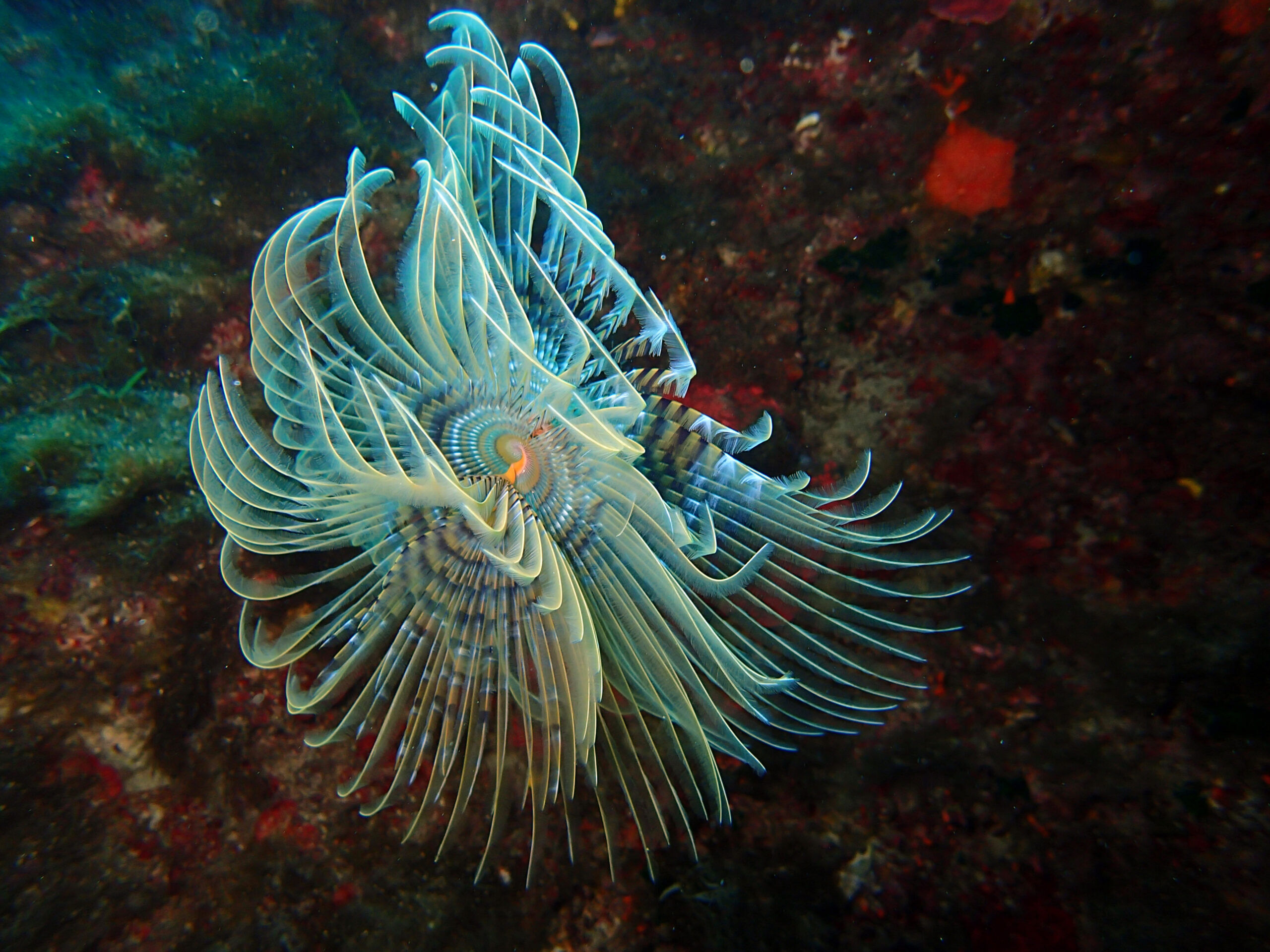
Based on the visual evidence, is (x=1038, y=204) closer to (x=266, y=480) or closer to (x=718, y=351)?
(x=718, y=351)

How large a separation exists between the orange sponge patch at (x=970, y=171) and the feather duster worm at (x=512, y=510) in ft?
5.34

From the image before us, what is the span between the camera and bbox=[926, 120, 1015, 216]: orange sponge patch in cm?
292

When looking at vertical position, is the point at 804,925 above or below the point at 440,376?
below

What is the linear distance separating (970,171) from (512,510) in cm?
305

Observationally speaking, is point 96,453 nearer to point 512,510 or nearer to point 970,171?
point 512,510

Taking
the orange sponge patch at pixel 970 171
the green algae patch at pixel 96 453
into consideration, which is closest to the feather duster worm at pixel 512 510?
the green algae patch at pixel 96 453

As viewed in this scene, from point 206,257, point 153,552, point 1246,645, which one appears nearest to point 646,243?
point 206,257

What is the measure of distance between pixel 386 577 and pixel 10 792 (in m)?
2.46

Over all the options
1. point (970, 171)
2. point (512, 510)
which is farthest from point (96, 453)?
point (970, 171)

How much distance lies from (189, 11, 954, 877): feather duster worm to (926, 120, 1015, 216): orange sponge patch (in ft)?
5.34

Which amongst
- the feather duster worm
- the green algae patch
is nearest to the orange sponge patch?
Result: the feather duster worm

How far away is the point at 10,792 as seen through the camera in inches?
117

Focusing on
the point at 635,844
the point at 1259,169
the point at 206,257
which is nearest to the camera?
the point at 1259,169

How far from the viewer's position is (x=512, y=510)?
9.23 ft
